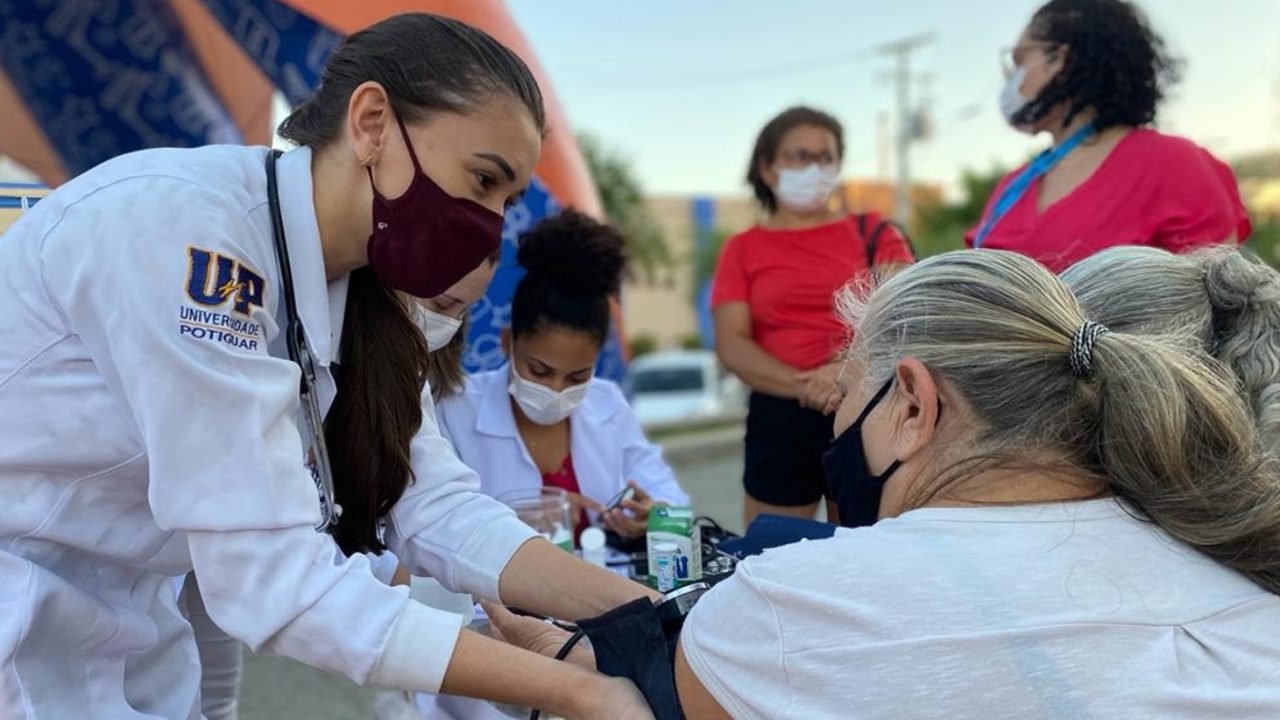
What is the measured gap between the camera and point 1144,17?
8.70ft

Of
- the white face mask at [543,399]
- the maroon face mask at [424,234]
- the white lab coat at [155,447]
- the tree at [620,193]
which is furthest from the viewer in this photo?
the tree at [620,193]

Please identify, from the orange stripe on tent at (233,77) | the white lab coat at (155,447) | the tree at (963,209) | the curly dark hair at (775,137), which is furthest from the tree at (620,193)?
the white lab coat at (155,447)

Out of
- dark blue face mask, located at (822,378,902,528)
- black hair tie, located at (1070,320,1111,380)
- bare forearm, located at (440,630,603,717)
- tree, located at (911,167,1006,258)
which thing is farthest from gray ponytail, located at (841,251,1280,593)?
tree, located at (911,167,1006,258)

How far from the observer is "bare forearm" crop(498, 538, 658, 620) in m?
1.59

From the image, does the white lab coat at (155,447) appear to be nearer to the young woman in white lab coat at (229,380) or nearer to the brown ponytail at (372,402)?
the young woman in white lab coat at (229,380)

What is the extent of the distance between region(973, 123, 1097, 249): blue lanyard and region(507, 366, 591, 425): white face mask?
3.96 ft

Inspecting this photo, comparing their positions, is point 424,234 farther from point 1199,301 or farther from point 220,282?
point 1199,301

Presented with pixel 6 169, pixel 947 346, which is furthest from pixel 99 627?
pixel 6 169

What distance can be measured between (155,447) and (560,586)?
711 millimetres

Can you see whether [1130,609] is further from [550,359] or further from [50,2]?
[50,2]

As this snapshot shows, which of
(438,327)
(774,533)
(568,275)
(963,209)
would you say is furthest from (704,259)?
(774,533)

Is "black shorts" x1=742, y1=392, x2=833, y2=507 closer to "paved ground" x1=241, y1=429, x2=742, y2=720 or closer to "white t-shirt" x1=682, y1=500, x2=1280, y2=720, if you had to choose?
"paved ground" x1=241, y1=429, x2=742, y2=720

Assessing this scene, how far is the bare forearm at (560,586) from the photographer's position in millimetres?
1594

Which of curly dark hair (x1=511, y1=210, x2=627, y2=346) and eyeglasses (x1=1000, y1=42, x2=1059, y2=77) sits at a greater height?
eyeglasses (x1=1000, y1=42, x2=1059, y2=77)
